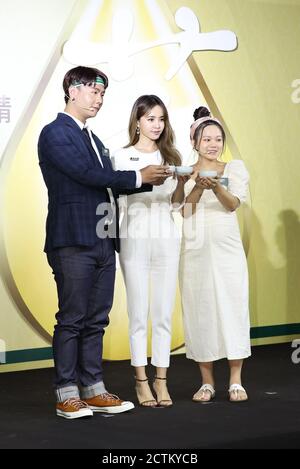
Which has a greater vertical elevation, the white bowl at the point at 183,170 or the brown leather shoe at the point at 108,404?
the white bowl at the point at 183,170

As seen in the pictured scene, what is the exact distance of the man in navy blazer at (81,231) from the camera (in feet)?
12.1

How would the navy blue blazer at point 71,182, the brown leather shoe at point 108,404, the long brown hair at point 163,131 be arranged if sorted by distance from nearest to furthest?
1. the navy blue blazer at point 71,182
2. the brown leather shoe at point 108,404
3. the long brown hair at point 163,131

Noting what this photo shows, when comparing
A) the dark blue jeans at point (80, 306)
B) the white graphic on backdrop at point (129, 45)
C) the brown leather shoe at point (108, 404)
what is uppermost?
the white graphic on backdrop at point (129, 45)

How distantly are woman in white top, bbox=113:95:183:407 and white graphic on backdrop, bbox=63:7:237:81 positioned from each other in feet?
4.48

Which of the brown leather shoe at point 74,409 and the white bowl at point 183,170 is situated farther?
the white bowl at point 183,170

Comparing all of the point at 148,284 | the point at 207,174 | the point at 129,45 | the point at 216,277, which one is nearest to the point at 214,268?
the point at 216,277

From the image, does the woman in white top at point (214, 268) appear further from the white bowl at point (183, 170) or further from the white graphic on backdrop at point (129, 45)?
the white graphic on backdrop at point (129, 45)

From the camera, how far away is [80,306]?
3.73m

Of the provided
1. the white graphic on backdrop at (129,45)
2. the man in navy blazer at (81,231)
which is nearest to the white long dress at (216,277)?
the man in navy blazer at (81,231)

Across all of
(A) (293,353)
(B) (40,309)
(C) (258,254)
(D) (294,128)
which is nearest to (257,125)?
(D) (294,128)

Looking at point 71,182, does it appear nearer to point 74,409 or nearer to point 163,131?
point 163,131

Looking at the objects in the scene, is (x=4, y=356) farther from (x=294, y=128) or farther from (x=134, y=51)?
(x=294, y=128)

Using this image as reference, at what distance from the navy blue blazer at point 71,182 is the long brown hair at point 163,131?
0.98 ft

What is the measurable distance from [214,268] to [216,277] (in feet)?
0.14
